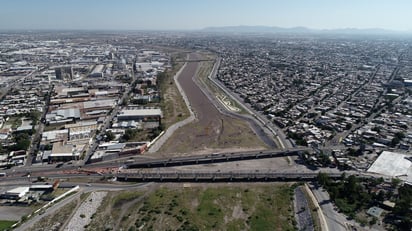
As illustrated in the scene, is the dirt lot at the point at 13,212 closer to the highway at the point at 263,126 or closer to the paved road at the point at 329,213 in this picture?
the paved road at the point at 329,213

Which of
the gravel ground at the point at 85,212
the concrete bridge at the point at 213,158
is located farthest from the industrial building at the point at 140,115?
the gravel ground at the point at 85,212

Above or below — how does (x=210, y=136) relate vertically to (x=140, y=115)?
below

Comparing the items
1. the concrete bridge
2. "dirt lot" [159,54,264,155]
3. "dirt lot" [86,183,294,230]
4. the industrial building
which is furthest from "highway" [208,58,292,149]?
the industrial building

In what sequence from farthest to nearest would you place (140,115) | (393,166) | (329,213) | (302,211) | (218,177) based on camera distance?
(140,115) → (393,166) → (218,177) → (302,211) → (329,213)

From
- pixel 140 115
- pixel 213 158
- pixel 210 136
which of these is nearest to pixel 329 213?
pixel 213 158

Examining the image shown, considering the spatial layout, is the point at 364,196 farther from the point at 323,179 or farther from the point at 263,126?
the point at 263,126

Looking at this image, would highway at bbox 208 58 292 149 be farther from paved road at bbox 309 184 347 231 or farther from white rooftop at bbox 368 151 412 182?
paved road at bbox 309 184 347 231

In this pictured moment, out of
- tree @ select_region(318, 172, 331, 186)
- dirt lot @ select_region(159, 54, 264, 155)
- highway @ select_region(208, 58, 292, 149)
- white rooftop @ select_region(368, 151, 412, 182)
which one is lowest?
dirt lot @ select_region(159, 54, 264, 155)
